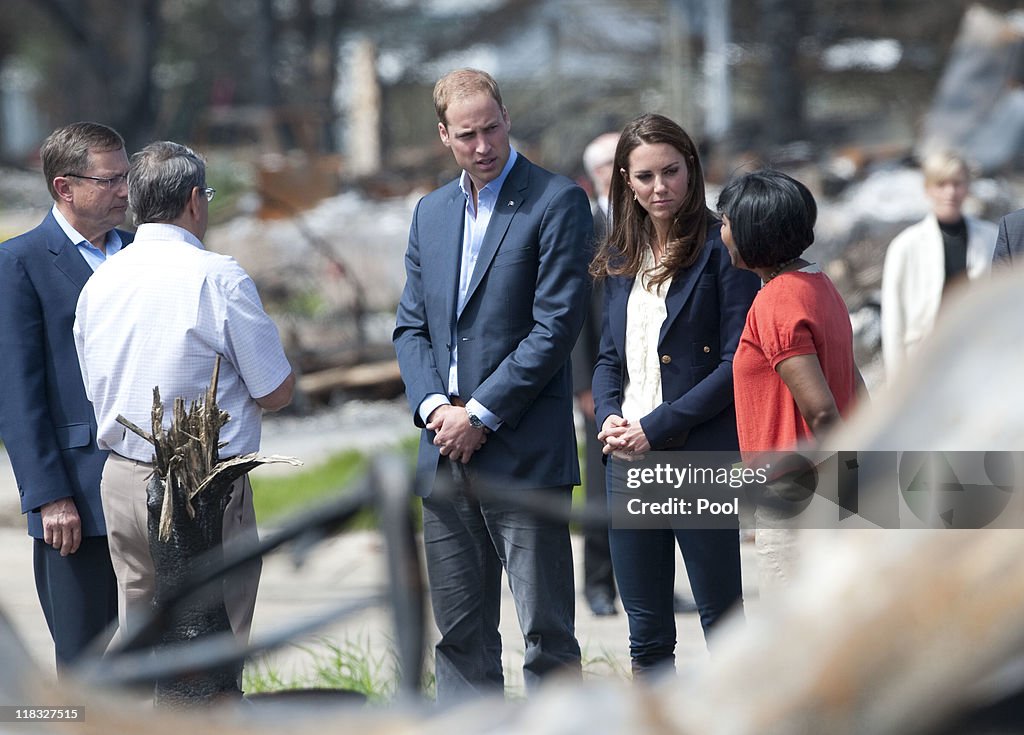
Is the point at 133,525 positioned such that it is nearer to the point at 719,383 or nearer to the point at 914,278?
the point at 719,383

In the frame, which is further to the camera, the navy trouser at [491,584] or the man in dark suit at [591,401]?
the man in dark suit at [591,401]

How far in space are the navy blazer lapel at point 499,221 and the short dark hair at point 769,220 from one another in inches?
24.5

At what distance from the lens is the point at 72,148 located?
3.57m

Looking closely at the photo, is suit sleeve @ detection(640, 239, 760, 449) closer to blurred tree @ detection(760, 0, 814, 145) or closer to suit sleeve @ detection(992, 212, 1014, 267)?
suit sleeve @ detection(992, 212, 1014, 267)

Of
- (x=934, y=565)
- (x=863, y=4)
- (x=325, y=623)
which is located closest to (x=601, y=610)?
(x=325, y=623)

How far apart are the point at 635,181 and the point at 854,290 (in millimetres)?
5645

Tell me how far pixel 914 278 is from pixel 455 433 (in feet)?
9.23

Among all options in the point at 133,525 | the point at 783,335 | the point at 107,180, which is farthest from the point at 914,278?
the point at 133,525

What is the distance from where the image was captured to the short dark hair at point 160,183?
11.1ft

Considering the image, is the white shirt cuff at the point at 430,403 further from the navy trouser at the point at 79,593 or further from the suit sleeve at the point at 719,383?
the navy trouser at the point at 79,593

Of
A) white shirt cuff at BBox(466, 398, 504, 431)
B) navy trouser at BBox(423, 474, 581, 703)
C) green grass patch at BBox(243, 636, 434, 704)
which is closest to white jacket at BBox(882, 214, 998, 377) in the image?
navy trouser at BBox(423, 474, 581, 703)

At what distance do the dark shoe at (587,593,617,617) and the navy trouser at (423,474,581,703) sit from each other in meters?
1.73

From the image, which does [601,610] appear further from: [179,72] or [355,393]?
[179,72]

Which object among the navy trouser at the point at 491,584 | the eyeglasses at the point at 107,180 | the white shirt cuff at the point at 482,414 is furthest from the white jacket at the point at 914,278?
the eyeglasses at the point at 107,180
